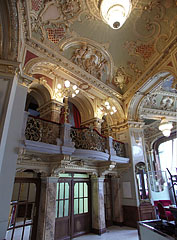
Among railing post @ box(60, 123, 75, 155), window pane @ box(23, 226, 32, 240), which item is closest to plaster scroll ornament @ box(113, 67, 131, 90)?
railing post @ box(60, 123, 75, 155)

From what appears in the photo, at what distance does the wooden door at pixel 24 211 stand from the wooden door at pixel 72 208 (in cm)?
90

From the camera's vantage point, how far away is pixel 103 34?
666 centimetres

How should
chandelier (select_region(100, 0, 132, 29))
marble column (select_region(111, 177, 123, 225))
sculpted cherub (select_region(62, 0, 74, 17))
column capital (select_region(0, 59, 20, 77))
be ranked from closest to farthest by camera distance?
column capital (select_region(0, 59, 20, 77)) < chandelier (select_region(100, 0, 132, 29)) < sculpted cherub (select_region(62, 0, 74, 17)) < marble column (select_region(111, 177, 123, 225))

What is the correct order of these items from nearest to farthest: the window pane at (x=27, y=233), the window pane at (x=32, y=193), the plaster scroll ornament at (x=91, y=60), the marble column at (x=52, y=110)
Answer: the window pane at (x=27, y=233) < the window pane at (x=32, y=193) < the marble column at (x=52, y=110) < the plaster scroll ornament at (x=91, y=60)

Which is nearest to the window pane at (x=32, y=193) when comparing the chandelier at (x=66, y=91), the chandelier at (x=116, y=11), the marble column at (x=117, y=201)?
the chandelier at (x=66, y=91)

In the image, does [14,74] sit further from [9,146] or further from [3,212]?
[3,212]

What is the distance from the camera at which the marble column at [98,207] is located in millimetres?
6164

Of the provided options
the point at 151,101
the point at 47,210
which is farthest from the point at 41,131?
the point at 151,101

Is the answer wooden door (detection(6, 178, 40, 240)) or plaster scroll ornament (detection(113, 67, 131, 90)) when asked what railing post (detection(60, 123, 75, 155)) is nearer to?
wooden door (detection(6, 178, 40, 240))

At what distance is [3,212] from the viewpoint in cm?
338

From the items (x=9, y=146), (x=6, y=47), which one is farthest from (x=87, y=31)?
(x=9, y=146)

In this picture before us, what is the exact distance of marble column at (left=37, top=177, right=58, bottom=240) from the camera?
15.3 feet

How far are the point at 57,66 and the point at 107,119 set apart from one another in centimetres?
425

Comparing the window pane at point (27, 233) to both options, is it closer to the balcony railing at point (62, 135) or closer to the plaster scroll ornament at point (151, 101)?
the balcony railing at point (62, 135)
